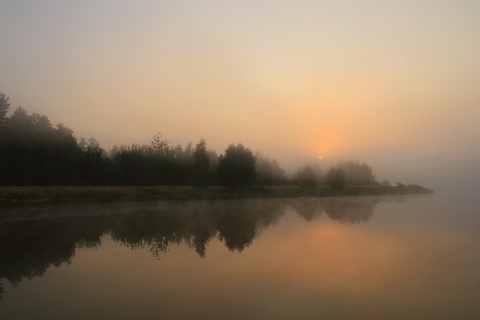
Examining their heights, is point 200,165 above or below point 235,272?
above

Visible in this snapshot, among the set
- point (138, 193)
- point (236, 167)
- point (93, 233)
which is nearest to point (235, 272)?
point (93, 233)

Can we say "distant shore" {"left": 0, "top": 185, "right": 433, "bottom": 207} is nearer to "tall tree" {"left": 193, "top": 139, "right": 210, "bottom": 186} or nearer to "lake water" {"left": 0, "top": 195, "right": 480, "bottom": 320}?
"tall tree" {"left": 193, "top": 139, "right": 210, "bottom": 186}

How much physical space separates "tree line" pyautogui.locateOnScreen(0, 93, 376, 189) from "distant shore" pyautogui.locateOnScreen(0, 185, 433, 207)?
1462mm

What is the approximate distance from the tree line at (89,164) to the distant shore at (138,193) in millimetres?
1462

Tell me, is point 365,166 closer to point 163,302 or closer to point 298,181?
point 298,181

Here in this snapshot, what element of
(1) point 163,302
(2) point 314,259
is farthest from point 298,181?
(1) point 163,302

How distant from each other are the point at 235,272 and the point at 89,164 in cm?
3447

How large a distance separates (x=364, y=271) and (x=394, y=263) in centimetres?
154

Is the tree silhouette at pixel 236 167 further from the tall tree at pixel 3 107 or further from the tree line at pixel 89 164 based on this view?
the tall tree at pixel 3 107

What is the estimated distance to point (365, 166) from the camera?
7812cm

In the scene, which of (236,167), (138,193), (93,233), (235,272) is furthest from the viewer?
(236,167)

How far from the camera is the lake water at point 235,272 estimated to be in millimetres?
6992

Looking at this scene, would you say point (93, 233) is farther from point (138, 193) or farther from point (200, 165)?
point (200, 165)

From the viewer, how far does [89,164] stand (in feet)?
133
